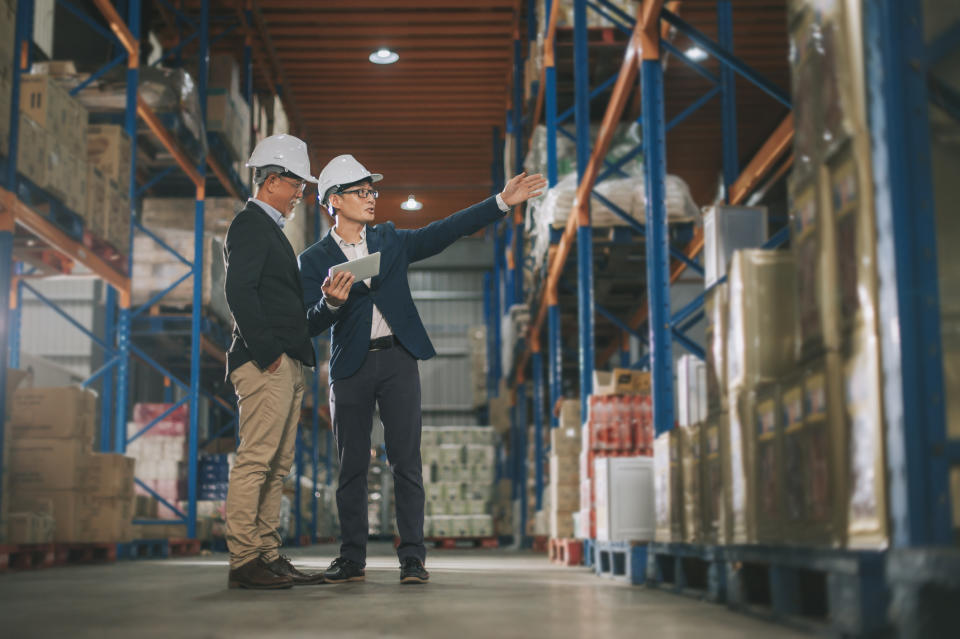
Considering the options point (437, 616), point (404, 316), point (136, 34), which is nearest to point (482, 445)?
point (136, 34)

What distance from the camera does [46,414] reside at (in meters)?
7.37

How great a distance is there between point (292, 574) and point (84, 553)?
164 inches

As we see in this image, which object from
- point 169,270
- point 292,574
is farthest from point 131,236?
point 292,574

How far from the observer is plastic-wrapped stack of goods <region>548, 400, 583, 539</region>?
29.0 feet

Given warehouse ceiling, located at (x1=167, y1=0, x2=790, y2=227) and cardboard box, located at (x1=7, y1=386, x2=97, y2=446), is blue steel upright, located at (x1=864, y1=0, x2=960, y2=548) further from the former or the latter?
warehouse ceiling, located at (x1=167, y1=0, x2=790, y2=227)

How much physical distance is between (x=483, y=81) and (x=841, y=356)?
13.8m

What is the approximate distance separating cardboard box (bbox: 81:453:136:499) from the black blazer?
14.4 ft

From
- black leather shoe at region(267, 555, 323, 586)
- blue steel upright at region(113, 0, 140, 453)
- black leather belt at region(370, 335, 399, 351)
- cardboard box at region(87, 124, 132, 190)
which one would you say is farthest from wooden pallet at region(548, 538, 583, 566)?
cardboard box at region(87, 124, 132, 190)

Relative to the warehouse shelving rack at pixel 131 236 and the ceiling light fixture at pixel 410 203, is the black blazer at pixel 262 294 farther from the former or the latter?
the warehouse shelving rack at pixel 131 236

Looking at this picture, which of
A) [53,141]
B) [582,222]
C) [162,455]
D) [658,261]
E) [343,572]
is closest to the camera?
[343,572]

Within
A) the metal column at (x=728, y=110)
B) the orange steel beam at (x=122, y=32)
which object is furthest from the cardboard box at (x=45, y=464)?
the metal column at (x=728, y=110)

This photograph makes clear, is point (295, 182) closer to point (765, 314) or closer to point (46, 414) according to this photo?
point (765, 314)

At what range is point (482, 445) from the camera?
1543 centimetres

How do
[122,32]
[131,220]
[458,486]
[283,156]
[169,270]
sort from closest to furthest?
[283,156] < [122,32] < [131,220] < [169,270] < [458,486]
